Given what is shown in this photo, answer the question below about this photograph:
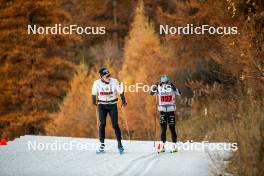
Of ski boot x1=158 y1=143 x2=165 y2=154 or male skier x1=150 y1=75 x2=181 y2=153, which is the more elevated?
male skier x1=150 y1=75 x2=181 y2=153

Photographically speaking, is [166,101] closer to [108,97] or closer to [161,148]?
[161,148]

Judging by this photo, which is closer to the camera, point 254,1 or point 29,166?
point 29,166

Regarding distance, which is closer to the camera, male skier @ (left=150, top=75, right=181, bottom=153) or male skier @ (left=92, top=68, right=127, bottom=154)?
male skier @ (left=92, top=68, right=127, bottom=154)

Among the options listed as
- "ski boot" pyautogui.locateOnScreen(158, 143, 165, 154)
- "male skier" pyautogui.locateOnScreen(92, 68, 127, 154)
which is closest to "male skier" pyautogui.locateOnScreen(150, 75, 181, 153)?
"ski boot" pyautogui.locateOnScreen(158, 143, 165, 154)

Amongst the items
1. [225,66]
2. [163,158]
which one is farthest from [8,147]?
[225,66]

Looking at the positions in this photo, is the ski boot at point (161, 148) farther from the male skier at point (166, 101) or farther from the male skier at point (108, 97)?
the male skier at point (108, 97)

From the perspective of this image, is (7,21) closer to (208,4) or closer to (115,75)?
(115,75)

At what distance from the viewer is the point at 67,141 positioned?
15.8 m

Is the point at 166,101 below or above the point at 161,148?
above

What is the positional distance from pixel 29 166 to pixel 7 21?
18094mm

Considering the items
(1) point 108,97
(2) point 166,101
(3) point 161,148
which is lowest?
(3) point 161,148

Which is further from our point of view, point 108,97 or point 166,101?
point 166,101

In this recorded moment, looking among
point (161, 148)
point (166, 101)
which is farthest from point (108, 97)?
point (161, 148)

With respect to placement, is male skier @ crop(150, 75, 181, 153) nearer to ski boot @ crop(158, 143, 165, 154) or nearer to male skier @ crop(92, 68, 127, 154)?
ski boot @ crop(158, 143, 165, 154)
